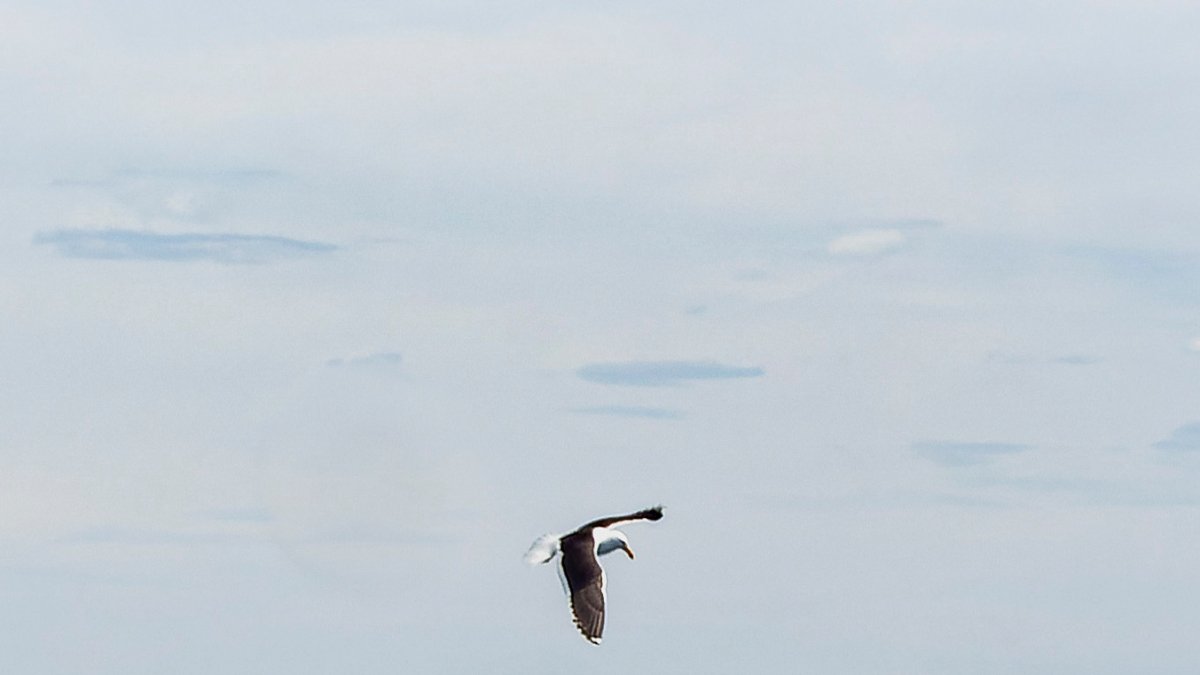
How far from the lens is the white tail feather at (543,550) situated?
127188mm

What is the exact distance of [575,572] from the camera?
126125 mm

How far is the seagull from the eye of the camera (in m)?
124

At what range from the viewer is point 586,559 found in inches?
5007

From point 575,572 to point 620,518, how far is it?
8.42 meters

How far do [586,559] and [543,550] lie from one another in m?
2.21

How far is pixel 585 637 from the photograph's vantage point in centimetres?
12338

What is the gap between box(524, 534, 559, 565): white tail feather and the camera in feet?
417

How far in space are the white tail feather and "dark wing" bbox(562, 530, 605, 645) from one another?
543mm

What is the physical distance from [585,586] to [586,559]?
6.99 feet

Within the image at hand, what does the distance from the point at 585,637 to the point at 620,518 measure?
11.8 m

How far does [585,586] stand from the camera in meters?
125

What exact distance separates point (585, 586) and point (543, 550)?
11.6ft

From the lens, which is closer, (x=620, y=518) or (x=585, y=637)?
(x=585, y=637)

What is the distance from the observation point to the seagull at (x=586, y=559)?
408ft
